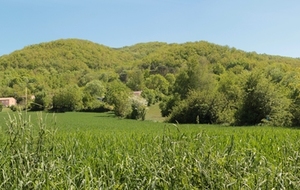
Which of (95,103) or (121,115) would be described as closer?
(121,115)

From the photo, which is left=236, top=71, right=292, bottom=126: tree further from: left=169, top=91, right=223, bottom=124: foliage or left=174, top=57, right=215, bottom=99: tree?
left=174, top=57, right=215, bottom=99: tree

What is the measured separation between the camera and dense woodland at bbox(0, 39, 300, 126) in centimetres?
3375

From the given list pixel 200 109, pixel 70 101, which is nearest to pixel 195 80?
pixel 200 109

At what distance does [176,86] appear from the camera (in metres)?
65.1

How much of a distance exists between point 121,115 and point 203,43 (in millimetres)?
109086

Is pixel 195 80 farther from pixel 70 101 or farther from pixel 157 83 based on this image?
pixel 157 83

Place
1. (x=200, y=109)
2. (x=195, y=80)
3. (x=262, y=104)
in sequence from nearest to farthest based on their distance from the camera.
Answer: (x=262, y=104)
(x=200, y=109)
(x=195, y=80)

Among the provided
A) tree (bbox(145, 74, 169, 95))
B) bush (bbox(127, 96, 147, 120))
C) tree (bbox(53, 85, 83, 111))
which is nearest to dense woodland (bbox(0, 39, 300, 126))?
tree (bbox(53, 85, 83, 111))

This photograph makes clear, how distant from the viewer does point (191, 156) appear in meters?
2.78

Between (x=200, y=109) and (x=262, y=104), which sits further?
(x=200, y=109)

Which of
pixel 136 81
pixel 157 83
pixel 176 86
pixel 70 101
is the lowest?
pixel 70 101

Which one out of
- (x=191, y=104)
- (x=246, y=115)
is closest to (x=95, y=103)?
(x=191, y=104)

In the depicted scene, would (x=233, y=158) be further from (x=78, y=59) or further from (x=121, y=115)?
(x=78, y=59)

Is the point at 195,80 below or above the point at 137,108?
above
